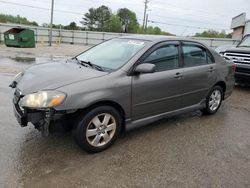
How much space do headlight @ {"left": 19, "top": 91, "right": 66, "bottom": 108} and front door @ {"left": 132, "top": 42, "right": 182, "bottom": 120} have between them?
111 centimetres

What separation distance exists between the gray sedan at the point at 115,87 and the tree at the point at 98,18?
85.2 m

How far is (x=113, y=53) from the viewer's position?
426 cm

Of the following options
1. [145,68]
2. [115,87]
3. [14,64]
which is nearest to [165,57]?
[145,68]

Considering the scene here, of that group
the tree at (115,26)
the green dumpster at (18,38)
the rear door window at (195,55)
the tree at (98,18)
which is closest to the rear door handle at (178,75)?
the rear door window at (195,55)

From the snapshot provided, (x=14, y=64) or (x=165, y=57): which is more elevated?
(x=165, y=57)

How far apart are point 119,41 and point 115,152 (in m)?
2.02

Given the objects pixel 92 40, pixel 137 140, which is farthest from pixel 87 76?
pixel 92 40

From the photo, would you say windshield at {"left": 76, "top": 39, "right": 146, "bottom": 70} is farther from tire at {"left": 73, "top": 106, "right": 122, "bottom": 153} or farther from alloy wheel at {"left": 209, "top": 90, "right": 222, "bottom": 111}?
alloy wheel at {"left": 209, "top": 90, "right": 222, "bottom": 111}

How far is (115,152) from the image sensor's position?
3584 millimetres

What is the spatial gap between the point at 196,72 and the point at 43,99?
2819mm

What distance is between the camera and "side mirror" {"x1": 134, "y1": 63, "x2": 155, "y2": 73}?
3.65 metres

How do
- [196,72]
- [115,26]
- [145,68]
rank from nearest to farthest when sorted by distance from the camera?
1. [145,68]
2. [196,72]
3. [115,26]

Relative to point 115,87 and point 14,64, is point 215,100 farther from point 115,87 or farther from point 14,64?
point 14,64

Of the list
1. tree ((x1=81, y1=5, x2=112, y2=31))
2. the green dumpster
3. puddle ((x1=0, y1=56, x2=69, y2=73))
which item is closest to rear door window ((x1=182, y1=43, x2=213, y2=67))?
puddle ((x1=0, y1=56, x2=69, y2=73))
